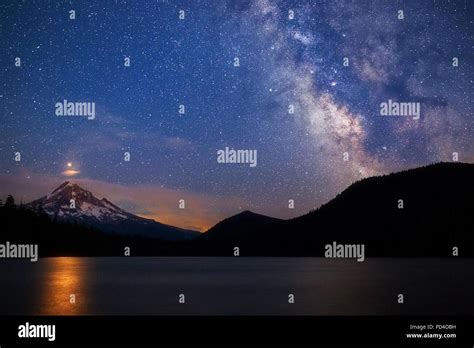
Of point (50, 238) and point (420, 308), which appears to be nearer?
point (420, 308)

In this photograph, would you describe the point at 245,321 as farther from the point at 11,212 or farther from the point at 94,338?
the point at 11,212

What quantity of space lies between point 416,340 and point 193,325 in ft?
25.9

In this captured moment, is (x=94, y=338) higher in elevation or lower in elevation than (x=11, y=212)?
lower

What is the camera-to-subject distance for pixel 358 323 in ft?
61.2

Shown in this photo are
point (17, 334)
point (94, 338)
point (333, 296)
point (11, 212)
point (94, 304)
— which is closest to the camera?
point (17, 334)

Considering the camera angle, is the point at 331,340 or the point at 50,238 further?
the point at 50,238

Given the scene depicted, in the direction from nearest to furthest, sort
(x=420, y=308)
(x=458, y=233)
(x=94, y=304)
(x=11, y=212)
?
1. (x=420, y=308)
2. (x=94, y=304)
3. (x=11, y=212)
4. (x=458, y=233)

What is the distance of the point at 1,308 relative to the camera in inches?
1561

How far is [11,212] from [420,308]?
167492 mm

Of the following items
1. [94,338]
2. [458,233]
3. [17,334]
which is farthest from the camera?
[458,233]

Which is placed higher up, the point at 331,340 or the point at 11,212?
the point at 11,212

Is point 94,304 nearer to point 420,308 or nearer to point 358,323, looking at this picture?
point 420,308

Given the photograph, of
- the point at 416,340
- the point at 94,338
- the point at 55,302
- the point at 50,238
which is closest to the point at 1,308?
the point at 55,302

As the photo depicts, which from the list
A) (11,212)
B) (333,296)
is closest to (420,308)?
(333,296)
